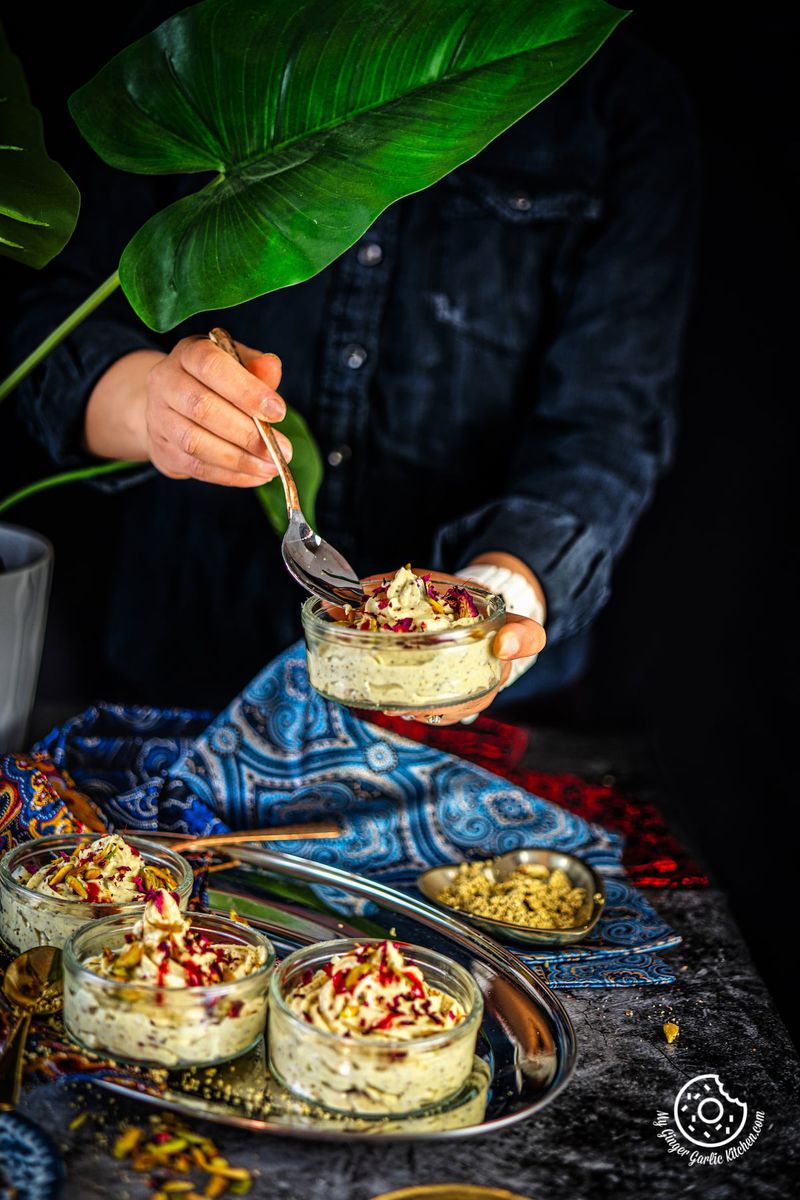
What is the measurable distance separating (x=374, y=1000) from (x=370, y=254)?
129cm

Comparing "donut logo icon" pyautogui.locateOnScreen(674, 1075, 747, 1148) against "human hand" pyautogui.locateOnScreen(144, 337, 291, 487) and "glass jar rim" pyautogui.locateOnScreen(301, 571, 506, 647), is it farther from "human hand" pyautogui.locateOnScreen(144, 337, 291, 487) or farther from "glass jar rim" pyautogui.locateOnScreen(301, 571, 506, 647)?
"human hand" pyautogui.locateOnScreen(144, 337, 291, 487)

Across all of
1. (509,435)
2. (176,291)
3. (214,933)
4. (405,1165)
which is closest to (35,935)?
(214,933)

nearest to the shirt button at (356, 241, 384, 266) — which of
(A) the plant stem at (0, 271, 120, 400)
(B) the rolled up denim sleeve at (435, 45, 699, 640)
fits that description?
(B) the rolled up denim sleeve at (435, 45, 699, 640)

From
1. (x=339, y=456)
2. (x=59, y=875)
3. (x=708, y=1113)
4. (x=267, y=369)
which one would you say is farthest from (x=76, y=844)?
(x=339, y=456)

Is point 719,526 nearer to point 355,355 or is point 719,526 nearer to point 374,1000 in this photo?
point 355,355

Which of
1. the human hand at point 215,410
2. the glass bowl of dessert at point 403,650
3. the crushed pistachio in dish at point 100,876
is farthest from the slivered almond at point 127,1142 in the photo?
the human hand at point 215,410

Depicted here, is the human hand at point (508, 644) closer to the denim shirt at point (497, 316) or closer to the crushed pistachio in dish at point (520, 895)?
the crushed pistachio in dish at point (520, 895)

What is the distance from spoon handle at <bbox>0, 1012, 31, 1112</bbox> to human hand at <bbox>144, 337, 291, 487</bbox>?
563mm

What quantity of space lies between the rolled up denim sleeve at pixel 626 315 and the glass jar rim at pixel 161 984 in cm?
90

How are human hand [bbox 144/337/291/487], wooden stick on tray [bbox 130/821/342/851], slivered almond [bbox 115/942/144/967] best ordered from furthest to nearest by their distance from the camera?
wooden stick on tray [bbox 130/821/342/851]
human hand [bbox 144/337/291/487]
slivered almond [bbox 115/942/144/967]

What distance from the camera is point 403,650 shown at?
3.38 ft

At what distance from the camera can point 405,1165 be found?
2.72 feet

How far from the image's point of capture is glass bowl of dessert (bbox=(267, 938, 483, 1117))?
2.78 feet

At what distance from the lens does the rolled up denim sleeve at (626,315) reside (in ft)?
5.97
